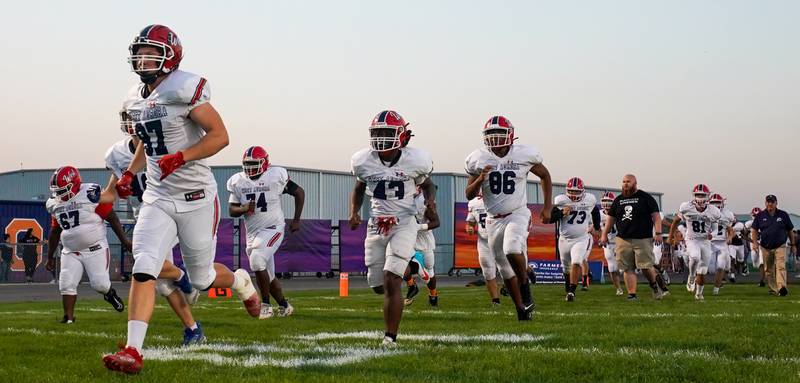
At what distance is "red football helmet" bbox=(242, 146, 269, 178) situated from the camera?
472 inches

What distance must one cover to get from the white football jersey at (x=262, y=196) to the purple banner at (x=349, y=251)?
68.1ft

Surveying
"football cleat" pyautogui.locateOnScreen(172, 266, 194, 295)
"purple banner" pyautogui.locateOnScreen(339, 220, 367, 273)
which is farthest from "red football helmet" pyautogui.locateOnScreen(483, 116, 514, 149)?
"purple banner" pyautogui.locateOnScreen(339, 220, 367, 273)

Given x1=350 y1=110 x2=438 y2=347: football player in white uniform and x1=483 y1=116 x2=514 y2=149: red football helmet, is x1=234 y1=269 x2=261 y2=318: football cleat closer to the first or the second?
x1=350 y1=110 x2=438 y2=347: football player in white uniform

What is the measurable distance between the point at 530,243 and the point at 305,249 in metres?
7.85

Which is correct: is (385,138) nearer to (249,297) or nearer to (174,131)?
(249,297)

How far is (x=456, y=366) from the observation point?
5.41 metres

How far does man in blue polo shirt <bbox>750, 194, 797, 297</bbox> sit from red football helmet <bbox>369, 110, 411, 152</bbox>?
35.4 ft

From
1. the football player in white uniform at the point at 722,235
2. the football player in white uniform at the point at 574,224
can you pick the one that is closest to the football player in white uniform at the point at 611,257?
the football player in white uniform at the point at 574,224

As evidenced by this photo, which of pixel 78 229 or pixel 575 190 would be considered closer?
pixel 78 229

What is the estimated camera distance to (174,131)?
19.6ft

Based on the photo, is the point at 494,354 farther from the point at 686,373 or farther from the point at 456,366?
the point at 686,373

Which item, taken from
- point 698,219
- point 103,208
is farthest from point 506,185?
point 698,219

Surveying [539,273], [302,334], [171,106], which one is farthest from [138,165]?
[539,273]

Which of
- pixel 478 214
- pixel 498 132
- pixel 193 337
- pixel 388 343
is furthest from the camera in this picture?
pixel 478 214
